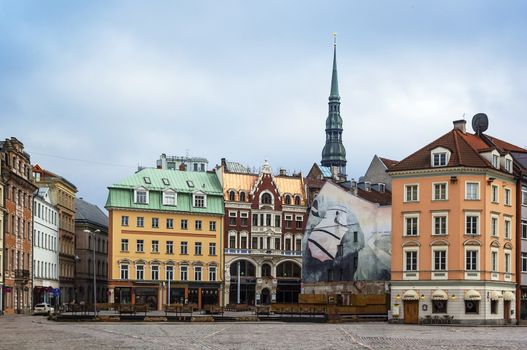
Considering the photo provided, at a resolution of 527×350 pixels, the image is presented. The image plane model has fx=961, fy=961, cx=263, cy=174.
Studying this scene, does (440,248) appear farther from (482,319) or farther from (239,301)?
(239,301)

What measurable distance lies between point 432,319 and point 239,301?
151 feet

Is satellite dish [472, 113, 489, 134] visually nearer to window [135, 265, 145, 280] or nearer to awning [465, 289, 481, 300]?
awning [465, 289, 481, 300]

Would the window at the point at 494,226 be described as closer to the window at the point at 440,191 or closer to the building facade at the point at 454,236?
the building facade at the point at 454,236

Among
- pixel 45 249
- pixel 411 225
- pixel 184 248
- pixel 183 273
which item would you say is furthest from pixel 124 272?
pixel 411 225

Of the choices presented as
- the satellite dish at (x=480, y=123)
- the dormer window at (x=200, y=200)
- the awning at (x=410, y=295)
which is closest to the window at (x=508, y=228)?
the awning at (x=410, y=295)

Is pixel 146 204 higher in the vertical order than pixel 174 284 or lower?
higher

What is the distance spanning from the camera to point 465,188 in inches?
2970

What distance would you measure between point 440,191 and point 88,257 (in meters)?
63.4

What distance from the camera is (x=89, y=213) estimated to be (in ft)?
454

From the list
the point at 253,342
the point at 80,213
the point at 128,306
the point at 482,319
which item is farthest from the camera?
the point at 80,213

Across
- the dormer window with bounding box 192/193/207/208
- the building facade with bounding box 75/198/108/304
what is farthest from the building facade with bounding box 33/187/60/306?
the dormer window with bounding box 192/193/207/208

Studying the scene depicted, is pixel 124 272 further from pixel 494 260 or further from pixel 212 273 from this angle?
pixel 494 260

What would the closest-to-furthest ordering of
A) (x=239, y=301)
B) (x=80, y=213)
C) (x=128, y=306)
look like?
(x=128, y=306)
(x=239, y=301)
(x=80, y=213)

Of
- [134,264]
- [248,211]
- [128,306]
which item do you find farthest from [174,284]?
[128,306]
